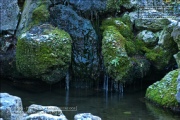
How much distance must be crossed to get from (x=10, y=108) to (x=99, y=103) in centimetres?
555

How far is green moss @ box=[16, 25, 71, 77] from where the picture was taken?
11.1 meters

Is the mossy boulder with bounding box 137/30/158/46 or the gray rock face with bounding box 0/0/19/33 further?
the gray rock face with bounding box 0/0/19/33

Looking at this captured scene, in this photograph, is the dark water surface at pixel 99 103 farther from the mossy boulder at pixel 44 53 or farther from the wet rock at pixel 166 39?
the wet rock at pixel 166 39

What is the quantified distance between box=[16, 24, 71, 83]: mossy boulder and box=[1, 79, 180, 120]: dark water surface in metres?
0.80

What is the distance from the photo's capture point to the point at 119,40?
1168cm

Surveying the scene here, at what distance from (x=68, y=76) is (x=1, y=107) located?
24.0ft

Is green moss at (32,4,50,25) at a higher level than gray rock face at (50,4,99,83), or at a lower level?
higher

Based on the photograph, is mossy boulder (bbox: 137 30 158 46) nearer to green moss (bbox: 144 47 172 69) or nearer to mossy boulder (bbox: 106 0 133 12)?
green moss (bbox: 144 47 172 69)

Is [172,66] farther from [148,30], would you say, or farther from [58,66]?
[58,66]

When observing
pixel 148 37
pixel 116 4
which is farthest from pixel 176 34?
pixel 116 4

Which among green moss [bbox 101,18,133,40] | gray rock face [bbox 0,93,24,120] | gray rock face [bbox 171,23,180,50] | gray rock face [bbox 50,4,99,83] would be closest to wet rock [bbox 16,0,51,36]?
gray rock face [bbox 50,4,99,83]

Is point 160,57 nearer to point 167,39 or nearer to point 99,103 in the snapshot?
point 167,39

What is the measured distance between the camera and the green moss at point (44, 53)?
439 inches

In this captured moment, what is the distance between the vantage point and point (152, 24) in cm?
1239
